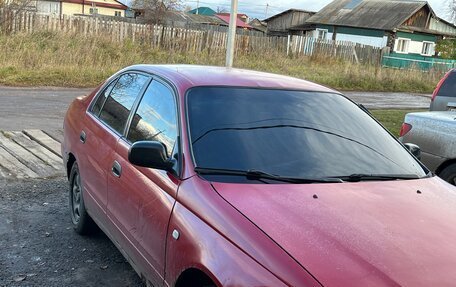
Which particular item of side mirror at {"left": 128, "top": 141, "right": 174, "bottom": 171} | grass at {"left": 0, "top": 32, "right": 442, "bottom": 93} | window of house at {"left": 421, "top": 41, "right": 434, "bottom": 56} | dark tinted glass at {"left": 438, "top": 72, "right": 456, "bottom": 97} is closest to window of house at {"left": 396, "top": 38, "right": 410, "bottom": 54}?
window of house at {"left": 421, "top": 41, "right": 434, "bottom": 56}

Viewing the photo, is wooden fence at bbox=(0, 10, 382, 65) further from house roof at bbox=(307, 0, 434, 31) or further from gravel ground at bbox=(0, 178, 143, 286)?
house roof at bbox=(307, 0, 434, 31)

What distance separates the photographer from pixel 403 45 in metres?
43.7

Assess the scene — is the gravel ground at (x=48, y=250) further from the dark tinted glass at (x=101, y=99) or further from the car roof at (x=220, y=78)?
the car roof at (x=220, y=78)

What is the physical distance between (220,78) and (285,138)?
76 cm

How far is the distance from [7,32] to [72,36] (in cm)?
208

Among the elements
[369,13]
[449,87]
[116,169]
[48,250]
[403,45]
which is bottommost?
[48,250]

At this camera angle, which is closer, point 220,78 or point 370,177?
point 370,177

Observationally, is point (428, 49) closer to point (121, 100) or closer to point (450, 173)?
point (450, 173)

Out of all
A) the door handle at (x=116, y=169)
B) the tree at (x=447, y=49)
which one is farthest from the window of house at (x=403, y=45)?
the door handle at (x=116, y=169)

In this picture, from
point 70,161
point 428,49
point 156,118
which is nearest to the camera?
point 156,118

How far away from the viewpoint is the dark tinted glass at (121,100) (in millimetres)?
4102

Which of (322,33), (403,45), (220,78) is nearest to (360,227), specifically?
(220,78)

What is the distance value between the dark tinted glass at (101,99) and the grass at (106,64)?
33.5 feet

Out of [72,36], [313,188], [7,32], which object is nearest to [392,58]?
[72,36]
